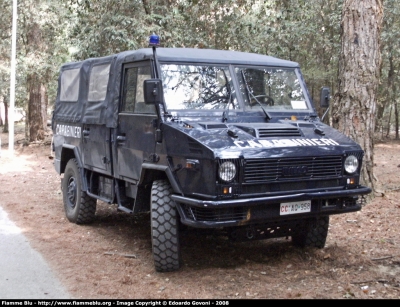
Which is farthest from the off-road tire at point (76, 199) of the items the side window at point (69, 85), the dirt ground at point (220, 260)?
the side window at point (69, 85)

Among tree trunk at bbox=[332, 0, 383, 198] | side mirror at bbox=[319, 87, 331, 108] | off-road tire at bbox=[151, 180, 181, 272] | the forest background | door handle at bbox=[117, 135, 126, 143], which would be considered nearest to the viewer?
off-road tire at bbox=[151, 180, 181, 272]

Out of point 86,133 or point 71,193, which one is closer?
point 86,133

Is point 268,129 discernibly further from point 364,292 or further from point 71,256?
point 71,256

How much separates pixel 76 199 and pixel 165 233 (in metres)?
3.18

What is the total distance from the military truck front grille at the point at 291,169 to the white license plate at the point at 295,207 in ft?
0.86

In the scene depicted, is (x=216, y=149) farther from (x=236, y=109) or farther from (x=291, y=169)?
(x=236, y=109)

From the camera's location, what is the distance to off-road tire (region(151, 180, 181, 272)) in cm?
568

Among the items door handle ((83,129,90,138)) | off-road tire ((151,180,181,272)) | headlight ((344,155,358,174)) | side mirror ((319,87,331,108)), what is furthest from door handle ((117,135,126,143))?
headlight ((344,155,358,174))

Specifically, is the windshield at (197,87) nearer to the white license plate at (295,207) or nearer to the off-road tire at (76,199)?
the white license plate at (295,207)

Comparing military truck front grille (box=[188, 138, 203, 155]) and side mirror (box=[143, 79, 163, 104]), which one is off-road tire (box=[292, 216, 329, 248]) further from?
side mirror (box=[143, 79, 163, 104])

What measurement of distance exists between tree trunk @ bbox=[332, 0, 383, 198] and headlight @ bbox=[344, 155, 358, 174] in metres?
3.02

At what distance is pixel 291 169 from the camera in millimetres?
5516

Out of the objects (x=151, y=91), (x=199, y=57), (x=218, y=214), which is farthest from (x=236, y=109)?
(x=218, y=214)

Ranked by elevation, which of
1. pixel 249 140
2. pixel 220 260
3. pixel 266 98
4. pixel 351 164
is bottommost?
pixel 220 260
